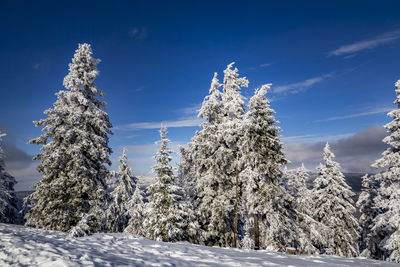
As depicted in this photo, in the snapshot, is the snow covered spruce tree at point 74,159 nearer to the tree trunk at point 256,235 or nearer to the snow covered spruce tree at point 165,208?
the snow covered spruce tree at point 165,208

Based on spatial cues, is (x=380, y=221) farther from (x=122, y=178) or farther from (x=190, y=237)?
(x=122, y=178)

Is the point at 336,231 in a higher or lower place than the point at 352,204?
lower

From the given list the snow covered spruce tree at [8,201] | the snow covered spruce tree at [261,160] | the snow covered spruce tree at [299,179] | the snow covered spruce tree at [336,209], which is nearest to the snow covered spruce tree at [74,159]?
the snow covered spruce tree at [261,160]

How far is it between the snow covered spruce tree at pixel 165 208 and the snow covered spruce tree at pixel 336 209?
16.1m

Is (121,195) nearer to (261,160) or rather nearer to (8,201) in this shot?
(8,201)

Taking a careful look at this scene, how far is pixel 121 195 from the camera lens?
3219 centimetres

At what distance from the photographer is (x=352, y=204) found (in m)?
28.2

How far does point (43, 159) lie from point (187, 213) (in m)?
11.4

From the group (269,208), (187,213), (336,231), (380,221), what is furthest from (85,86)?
(336,231)

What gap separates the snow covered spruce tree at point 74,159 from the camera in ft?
48.6

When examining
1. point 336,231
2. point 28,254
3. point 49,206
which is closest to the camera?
point 28,254

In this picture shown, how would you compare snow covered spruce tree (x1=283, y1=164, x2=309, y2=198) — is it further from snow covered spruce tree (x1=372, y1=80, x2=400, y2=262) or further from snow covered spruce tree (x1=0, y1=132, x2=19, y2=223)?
snow covered spruce tree (x1=0, y1=132, x2=19, y2=223)

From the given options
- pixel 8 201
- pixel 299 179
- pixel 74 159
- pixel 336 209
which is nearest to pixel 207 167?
pixel 74 159

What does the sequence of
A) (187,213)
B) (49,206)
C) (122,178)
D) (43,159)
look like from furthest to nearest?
(122,178) → (187,213) → (43,159) → (49,206)
